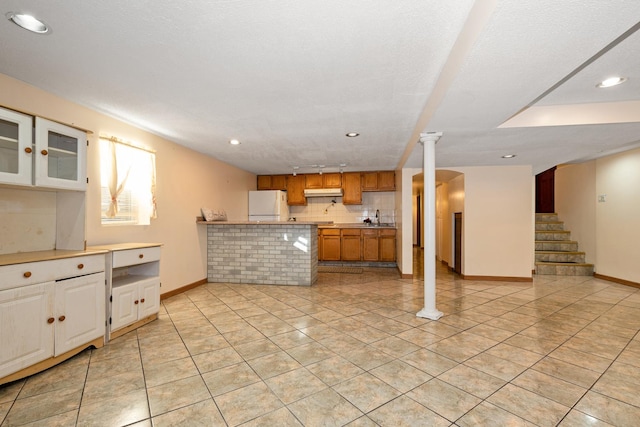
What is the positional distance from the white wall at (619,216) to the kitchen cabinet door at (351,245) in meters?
4.93

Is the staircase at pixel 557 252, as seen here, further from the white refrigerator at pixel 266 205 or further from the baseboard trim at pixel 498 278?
the white refrigerator at pixel 266 205

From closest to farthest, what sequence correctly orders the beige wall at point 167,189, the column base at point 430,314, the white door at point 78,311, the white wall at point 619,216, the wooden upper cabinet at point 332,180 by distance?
the white door at point 78,311 → the beige wall at point 167,189 → the column base at point 430,314 → the white wall at point 619,216 → the wooden upper cabinet at point 332,180

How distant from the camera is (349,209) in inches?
298

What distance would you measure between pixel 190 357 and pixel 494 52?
10.7ft

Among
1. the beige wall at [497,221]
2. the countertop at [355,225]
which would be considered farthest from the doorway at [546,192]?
the countertop at [355,225]

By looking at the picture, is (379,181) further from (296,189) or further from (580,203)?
(580,203)

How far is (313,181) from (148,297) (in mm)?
4928

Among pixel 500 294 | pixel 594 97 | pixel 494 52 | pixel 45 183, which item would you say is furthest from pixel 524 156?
pixel 45 183

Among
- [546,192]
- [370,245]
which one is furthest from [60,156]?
[546,192]

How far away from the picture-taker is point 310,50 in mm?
1984

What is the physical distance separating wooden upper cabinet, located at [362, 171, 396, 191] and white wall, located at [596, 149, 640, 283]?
4072 mm

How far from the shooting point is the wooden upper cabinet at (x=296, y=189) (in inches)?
293

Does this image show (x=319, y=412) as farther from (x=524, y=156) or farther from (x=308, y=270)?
(x=524, y=156)

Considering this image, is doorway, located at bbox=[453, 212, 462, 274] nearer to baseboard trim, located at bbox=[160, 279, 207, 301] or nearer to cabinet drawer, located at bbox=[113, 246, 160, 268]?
baseboard trim, located at bbox=[160, 279, 207, 301]
